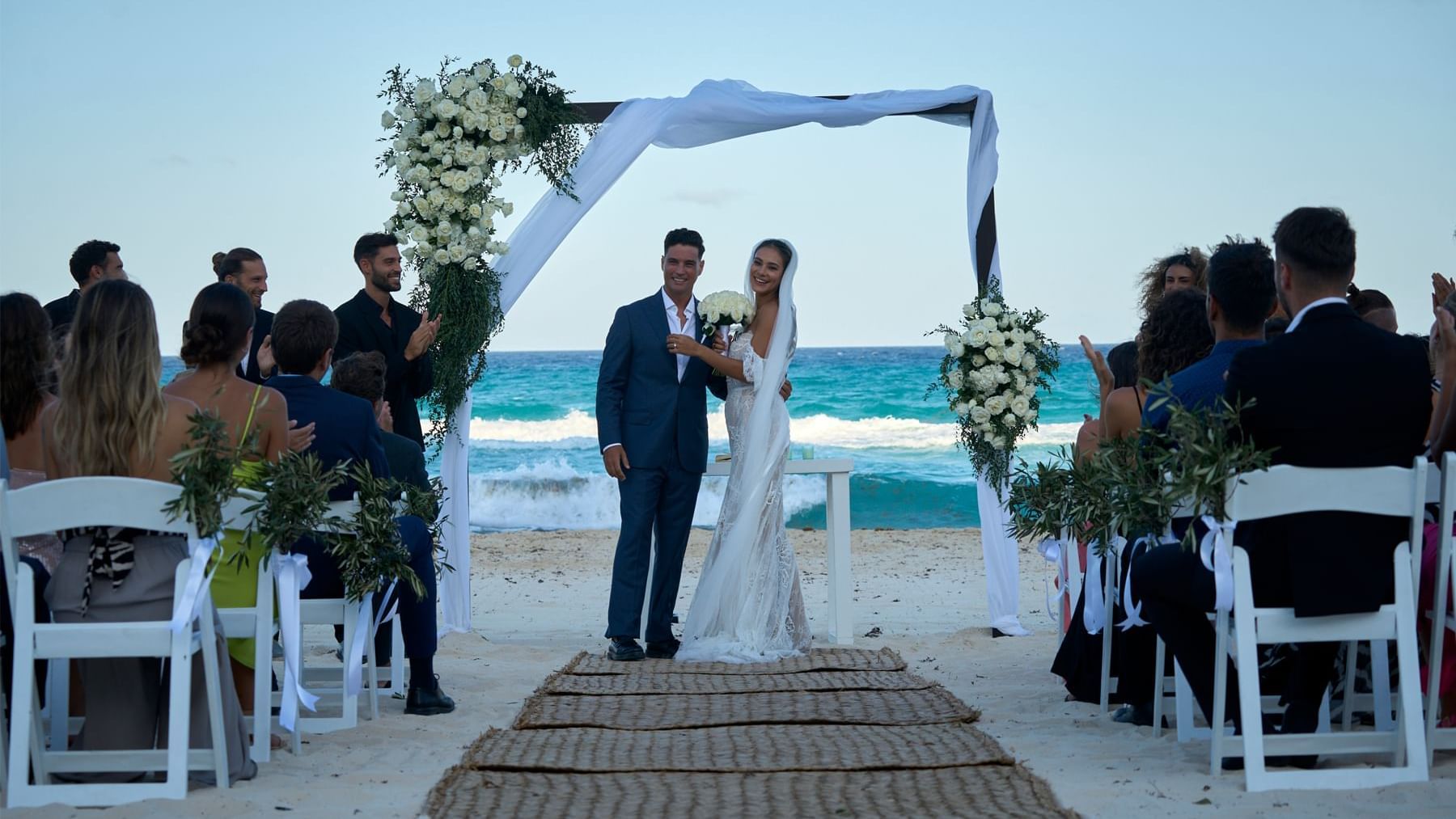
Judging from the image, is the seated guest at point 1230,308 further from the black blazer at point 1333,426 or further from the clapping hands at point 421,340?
the clapping hands at point 421,340

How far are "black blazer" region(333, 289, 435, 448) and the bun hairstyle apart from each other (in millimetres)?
2536

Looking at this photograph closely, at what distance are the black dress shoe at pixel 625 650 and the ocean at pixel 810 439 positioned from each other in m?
9.85

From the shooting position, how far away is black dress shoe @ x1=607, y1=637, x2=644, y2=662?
7152 millimetres

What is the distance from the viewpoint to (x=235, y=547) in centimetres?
462

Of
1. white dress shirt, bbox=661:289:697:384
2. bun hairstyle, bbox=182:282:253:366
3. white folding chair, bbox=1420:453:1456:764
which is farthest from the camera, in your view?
white dress shirt, bbox=661:289:697:384

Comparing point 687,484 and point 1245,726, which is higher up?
point 687,484

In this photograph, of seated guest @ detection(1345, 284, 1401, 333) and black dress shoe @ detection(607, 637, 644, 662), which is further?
black dress shoe @ detection(607, 637, 644, 662)

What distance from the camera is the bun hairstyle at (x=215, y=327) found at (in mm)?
4516

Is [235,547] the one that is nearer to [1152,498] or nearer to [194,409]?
[194,409]

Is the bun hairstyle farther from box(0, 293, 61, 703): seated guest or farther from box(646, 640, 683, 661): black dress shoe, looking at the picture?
box(646, 640, 683, 661): black dress shoe

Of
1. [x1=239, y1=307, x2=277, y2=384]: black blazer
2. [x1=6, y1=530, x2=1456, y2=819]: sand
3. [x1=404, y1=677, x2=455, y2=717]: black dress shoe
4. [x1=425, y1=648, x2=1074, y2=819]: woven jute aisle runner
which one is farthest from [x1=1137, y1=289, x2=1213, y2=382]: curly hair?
[x1=239, y1=307, x2=277, y2=384]: black blazer

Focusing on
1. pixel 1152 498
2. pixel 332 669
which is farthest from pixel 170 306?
pixel 1152 498

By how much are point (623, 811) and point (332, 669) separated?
2.46 m

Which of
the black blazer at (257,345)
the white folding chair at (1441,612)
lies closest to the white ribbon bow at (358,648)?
the black blazer at (257,345)
